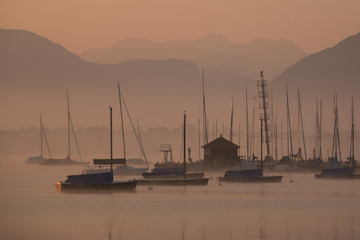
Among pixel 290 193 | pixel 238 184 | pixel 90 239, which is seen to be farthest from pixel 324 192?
pixel 90 239

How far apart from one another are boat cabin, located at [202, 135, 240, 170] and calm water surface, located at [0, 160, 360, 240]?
127 ft

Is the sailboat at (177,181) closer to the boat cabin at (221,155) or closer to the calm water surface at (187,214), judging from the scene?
the calm water surface at (187,214)

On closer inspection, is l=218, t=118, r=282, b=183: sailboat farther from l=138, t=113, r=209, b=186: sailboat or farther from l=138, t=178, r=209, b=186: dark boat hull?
l=138, t=178, r=209, b=186: dark boat hull

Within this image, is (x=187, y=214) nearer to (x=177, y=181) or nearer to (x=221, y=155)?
(x=177, y=181)

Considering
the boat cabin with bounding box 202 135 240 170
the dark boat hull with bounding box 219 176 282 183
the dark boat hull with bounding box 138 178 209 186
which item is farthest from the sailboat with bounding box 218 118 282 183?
the boat cabin with bounding box 202 135 240 170

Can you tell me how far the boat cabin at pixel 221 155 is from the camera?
164750mm

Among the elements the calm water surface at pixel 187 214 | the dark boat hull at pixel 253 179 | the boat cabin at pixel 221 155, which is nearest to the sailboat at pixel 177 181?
the calm water surface at pixel 187 214

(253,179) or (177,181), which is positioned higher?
(253,179)

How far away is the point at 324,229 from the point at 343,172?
80856mm

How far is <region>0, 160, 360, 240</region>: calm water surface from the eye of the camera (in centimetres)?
6762

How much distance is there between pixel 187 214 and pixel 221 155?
269 ft

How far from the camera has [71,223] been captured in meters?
75.1

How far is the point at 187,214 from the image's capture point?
8388 cm

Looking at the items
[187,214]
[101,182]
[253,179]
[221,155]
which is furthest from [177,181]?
[221,155]
